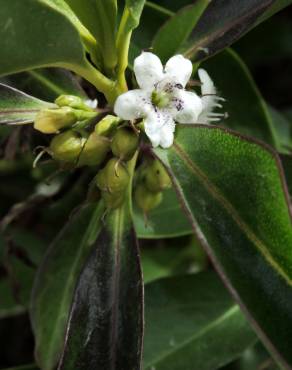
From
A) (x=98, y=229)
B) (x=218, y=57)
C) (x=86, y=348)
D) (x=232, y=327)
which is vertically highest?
(x=218, y=57)

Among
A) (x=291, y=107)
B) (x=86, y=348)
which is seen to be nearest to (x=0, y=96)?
(x=86, y=348)

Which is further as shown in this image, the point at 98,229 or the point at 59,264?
the point at 59,264

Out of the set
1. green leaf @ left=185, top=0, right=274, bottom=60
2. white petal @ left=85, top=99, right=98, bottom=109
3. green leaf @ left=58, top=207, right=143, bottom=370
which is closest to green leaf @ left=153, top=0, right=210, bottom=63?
green leaf @ left=185, top=0, right=274, bottom=60

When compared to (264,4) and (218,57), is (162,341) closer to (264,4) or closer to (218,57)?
(218,57)

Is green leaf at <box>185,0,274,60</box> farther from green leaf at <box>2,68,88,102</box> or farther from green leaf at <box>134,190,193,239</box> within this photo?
green leaf at <box>134,190,193,239</box>

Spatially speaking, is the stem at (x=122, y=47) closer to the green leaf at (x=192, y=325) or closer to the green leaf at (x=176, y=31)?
the green leaf at (x=176, y=31)

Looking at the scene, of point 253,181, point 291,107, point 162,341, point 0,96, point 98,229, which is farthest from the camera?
point 291,107

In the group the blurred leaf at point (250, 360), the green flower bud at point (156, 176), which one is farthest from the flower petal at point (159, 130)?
the blurred leaf at point (250, 360)

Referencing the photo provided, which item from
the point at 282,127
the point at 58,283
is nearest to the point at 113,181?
the point at 58,283
